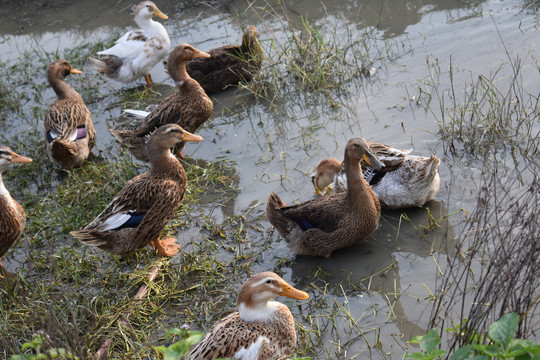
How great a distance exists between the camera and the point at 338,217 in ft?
17.4

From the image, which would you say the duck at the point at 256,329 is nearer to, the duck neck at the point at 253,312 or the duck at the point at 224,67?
the duck neck at the point at 253,312

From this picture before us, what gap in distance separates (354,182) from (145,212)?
6.15ft

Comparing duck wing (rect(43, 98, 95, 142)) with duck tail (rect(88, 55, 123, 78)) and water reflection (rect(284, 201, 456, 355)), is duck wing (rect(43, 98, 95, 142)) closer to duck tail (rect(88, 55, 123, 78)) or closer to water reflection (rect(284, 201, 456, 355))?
duck tail (rect(88, 55, 123, 78))

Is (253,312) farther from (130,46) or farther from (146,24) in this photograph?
(146,24)

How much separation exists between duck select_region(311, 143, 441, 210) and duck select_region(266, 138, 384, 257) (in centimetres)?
27

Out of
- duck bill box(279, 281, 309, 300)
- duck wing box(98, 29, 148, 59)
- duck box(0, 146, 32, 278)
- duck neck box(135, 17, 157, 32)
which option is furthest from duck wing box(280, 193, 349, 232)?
duck neck box(135, 17, 157, 32)

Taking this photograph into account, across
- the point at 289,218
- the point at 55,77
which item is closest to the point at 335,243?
the point at 289,218

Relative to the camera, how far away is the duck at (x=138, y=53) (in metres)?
8.99

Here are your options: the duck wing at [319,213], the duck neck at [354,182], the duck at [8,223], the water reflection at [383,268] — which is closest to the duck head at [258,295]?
the water reflection at [383,268]

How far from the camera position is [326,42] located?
8.78 metres

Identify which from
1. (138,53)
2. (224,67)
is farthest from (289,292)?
(138,53)

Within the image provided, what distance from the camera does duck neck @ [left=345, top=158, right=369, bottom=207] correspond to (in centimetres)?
527

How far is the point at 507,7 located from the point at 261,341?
21.1 feet

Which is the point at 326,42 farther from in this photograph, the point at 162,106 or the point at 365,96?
the point at 162,106
